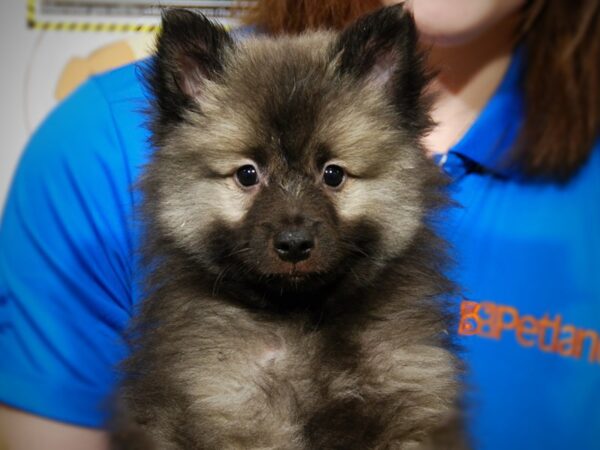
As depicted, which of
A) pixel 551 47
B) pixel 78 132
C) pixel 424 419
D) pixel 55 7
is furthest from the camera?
pixel 55 7

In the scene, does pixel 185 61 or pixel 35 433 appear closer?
pixel 185 61

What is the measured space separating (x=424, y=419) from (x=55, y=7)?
156cm

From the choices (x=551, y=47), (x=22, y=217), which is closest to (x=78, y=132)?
(x=22, y=217)

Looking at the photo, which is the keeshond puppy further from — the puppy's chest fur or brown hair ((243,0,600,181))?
brown hair ((243,0,600,181))

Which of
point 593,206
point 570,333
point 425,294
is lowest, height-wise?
point 570,333

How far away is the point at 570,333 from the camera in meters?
1.62

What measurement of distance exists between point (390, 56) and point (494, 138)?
1.75ft

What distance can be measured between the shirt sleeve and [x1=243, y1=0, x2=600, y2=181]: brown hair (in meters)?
0.54

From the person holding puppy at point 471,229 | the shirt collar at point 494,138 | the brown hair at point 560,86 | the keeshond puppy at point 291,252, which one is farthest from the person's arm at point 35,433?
the brown hair at point 560,86

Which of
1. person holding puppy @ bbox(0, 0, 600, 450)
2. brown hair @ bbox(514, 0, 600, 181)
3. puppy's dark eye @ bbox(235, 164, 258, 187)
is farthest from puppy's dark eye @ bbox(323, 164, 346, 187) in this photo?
brown hair @ bbox(514, 0, 600, 181)

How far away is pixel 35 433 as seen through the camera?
57.8 inches

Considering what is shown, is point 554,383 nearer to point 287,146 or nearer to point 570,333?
point 570,333

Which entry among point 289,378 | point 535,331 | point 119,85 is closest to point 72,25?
point 119,85

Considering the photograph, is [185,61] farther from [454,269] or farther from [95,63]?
[95,63]
